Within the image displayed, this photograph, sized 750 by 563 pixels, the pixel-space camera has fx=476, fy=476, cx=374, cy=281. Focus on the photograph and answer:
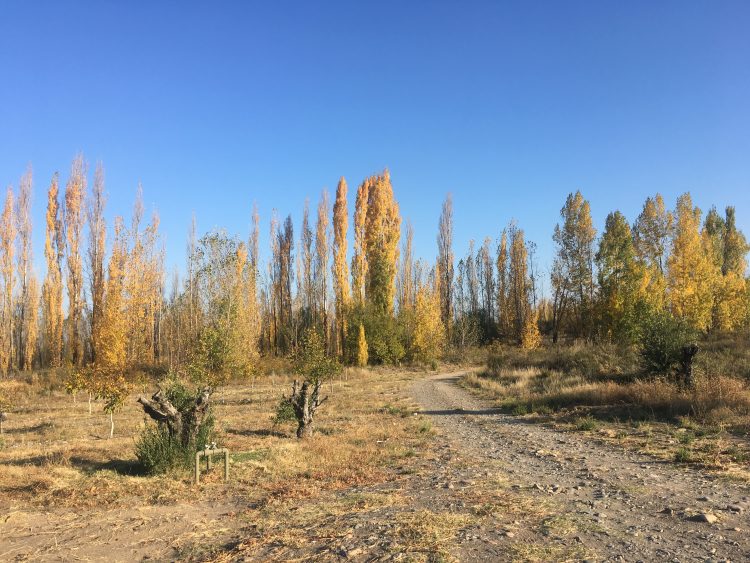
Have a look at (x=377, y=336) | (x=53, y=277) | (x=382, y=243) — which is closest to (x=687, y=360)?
(x=377, y=336)

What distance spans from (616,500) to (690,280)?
30670 millimetres

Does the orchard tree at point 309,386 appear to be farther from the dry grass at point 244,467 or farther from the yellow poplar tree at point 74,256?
the yellow poplar tree at point 74,256

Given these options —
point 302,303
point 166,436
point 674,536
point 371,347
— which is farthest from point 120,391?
point 302,303

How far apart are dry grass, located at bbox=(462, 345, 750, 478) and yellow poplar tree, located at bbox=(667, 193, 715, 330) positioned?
1434 cm

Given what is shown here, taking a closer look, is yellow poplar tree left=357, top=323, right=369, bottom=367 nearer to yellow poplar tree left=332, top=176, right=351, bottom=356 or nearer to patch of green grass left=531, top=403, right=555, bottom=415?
yellow poplar tree left=332, top=176, right=351, bottom=356

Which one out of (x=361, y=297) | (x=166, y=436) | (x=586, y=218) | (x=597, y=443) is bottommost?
(x=597, y=443)

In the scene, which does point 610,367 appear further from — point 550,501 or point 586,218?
point 586,218

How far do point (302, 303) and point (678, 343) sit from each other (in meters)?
36.8

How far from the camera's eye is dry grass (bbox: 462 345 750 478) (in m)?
9.09

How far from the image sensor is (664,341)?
1577 centimetres

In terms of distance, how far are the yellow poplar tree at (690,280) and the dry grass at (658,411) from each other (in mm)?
14336

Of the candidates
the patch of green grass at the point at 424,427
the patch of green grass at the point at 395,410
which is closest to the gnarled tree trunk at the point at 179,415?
the patch of green grass at the point at 424,427

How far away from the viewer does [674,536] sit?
16.1 feet

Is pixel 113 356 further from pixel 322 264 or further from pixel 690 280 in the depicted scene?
pixel 690 280
